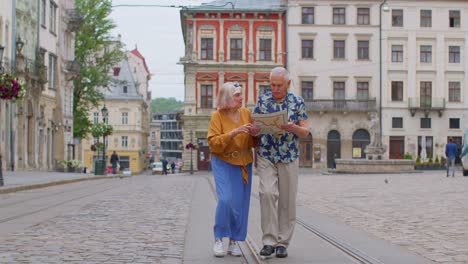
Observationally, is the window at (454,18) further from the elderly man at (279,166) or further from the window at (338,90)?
the elderly man at (279,166)

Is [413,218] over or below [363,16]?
below

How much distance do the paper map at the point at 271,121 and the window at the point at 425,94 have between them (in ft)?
181

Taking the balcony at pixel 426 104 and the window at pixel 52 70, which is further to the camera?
the balcony at pixel 426 104

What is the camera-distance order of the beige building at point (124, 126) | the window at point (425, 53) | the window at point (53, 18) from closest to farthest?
the window at point (53, 18), the window at point (425, 53), the beige building at point (124, 126)

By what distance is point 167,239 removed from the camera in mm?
8906

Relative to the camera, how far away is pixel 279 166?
7.31m

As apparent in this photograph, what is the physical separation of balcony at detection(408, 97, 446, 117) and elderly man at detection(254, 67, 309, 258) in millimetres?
54536

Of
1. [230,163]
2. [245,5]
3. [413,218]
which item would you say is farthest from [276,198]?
[245,5]

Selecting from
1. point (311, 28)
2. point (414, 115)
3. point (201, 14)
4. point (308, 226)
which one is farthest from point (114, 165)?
point (308, 226)

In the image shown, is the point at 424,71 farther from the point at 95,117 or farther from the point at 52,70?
the point at 95,117

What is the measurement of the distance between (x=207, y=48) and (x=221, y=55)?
1.30m

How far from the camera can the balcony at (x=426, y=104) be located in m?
60.1

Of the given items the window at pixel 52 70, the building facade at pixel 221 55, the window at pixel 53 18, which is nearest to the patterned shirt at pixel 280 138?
the window at pixel 52 70

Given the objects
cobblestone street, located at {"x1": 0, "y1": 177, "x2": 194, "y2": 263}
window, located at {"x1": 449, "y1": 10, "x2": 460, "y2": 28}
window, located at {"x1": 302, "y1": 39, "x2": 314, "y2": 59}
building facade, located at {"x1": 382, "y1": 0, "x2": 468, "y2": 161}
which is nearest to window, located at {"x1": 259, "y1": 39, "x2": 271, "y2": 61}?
window, located at {"x1": 302, "y1": 39, "x2": 314, "y2": 59}
